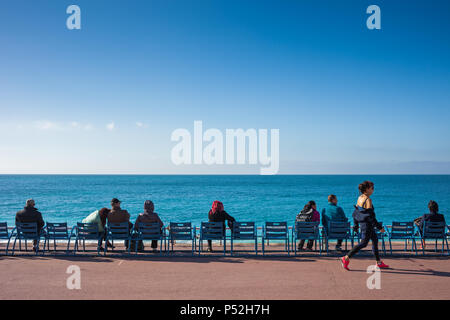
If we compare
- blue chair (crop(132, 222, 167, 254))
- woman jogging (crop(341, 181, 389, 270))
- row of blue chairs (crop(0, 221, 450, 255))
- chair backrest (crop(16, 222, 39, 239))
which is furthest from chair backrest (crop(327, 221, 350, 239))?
chair backrest (crop(16, 222, 39, 239))

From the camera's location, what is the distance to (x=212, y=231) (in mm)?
8445

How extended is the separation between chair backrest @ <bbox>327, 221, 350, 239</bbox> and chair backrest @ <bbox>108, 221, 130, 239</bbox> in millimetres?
4947

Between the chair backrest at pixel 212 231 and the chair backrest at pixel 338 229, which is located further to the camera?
the chair backrest at pixel 212 231

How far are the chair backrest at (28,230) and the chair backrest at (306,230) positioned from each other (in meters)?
6.47

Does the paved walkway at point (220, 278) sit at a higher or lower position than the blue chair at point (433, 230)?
lower

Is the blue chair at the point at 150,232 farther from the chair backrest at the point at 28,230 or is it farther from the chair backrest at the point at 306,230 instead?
the chair backrest at the point at 306,230

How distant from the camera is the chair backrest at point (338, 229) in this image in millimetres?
8273

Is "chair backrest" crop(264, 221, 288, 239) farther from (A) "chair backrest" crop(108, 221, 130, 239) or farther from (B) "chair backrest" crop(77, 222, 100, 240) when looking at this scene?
(B) "chair backrest" crop(77, 222, 100, 240)

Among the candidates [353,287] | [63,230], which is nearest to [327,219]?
[353,287]

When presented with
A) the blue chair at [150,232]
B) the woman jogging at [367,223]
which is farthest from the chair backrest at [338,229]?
the blue chair at [150,232]

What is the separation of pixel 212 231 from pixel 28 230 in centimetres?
457

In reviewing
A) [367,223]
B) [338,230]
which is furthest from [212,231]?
[367,223]
